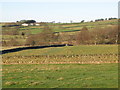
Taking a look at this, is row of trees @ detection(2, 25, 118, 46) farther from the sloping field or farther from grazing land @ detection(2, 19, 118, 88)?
the sloping field

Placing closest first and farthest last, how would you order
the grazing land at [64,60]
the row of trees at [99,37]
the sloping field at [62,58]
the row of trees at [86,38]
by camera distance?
the grazing land at [64,60], the sloping field at [62,58], the row of trees at [86,38], the row of trees at [99,37]

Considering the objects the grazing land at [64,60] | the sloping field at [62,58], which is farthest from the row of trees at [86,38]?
the sloping field at [62,58]

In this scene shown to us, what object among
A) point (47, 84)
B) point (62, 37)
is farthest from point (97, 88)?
point (62, 37)

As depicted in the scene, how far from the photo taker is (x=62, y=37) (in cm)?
9812

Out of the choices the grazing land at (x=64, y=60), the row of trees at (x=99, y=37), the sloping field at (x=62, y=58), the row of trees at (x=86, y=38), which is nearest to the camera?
the grazing land at (x=64, y=60)

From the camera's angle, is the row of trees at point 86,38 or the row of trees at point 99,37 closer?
the row of trees at point 86,38

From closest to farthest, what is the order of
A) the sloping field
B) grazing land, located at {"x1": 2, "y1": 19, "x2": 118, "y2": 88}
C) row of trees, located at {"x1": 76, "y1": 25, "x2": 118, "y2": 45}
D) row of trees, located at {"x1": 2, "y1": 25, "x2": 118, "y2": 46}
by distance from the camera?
grazing land, located at {"x1": 2, "y1": 19, "x2": 118, "y2": 88} → the sloping field → row of trees, located at {"x1": 2, "y1": 25, "x2": 118, "y2": 46} → row of trees, located at {"x1": 76, "y1": 25, "x2": 118, "y2": 45}

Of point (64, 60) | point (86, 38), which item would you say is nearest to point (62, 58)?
point (64, 60)

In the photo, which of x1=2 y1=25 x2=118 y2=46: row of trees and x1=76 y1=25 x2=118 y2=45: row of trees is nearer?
x1=2 y1=25 x2=118 y2=46: row of trees

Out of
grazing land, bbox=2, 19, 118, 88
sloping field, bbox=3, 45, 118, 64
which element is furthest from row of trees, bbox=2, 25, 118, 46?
sloping field, bbox=3, 45, 118, 64

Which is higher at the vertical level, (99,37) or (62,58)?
(99,37)

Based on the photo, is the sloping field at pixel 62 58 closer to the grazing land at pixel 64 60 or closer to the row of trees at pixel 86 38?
the grazing land at pixel 64 60

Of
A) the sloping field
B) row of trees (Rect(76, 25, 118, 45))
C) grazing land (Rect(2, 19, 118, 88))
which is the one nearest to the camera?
grazing land (Rect(2, 19, 118, 88))

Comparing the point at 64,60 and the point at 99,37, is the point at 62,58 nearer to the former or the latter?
the point at 64,60
